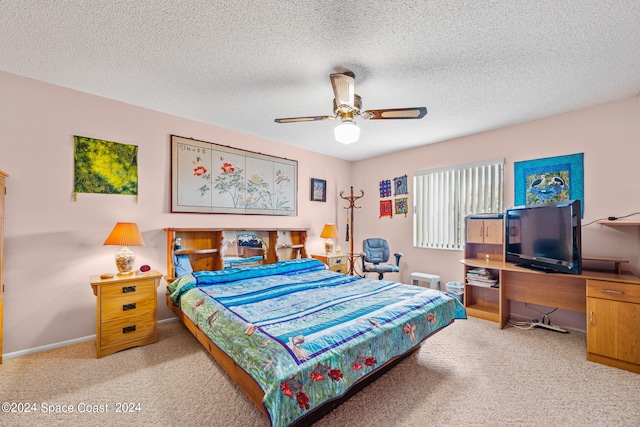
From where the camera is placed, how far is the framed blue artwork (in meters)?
3.15

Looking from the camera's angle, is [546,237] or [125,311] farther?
[546,237]

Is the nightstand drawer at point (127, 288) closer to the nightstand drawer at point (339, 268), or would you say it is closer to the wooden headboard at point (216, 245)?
the wooden headboard at point (216, 245)

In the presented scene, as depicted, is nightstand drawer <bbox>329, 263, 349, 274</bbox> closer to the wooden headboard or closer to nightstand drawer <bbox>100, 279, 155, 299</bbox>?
the wooden headboard

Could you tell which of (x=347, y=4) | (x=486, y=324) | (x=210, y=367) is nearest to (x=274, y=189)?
(x=210, y=367)

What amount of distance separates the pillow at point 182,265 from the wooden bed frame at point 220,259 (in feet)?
0.18

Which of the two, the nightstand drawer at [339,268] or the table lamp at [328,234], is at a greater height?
the table lamp at [328,234]

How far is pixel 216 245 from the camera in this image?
367 cm

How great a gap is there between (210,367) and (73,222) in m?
2.07

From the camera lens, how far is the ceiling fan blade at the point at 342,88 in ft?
7.37

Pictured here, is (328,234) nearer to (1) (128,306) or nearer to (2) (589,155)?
(1) (128,306)

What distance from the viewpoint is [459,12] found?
1711 mm

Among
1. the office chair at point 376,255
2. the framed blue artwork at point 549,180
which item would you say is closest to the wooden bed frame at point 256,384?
the office chair at point 376,255

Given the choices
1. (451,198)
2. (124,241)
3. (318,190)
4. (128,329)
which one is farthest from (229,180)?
(451,198)

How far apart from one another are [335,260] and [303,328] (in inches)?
114
